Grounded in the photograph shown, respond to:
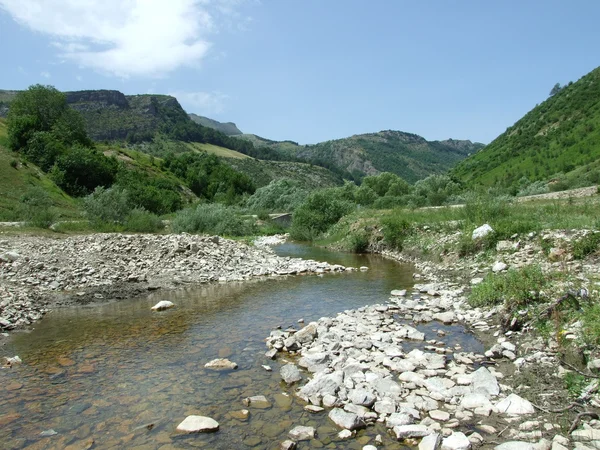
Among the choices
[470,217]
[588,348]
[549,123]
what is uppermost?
[549,123]

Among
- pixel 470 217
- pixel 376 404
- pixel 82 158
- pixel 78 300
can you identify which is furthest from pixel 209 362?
pixel 82 158

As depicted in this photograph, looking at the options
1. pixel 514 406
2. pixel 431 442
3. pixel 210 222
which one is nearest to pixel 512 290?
pixel 514 406

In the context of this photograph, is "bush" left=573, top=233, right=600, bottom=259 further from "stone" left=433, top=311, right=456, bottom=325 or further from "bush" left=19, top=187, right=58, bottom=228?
"bush" left=19, top=187, right=58, bottom=228

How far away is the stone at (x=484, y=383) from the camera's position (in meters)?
6.10

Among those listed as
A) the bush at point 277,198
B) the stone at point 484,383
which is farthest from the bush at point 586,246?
the bush at point 277,198

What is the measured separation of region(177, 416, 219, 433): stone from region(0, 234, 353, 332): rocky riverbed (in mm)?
7056

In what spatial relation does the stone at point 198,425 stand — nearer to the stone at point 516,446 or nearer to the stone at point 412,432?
the stone at point 412,432

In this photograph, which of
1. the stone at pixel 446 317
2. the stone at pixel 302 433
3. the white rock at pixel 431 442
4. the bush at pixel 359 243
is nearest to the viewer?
the white rock at pixel 431 442

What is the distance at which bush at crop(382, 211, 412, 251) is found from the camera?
80.6 feet

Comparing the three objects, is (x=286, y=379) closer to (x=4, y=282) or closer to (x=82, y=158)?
(x=4, y=282)

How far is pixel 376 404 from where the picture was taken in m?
5.97

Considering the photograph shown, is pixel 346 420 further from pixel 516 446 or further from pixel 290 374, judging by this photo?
pixel 516 446

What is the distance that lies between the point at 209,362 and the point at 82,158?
5798cm

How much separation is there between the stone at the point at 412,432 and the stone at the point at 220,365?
11.5 ft
